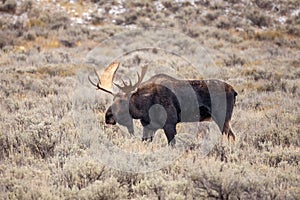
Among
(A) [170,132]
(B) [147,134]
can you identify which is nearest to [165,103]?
(A) [170,132]

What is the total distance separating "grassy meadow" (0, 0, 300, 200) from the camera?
521 centimetres

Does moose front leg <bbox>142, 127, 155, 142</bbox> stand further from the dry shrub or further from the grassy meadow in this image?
the dry shrub

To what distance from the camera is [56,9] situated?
21859 mm

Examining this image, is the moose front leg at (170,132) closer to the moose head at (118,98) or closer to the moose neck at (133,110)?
the moose neck at (133,110)

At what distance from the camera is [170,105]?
22.5ft

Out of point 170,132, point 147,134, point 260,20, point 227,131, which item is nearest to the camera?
point 170,132

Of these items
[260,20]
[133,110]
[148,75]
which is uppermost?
[133,110]

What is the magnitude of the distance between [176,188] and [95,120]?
12.0 ft

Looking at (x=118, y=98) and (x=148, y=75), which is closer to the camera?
(x=118, y=98)

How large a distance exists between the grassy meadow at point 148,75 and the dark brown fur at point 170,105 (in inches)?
12.4

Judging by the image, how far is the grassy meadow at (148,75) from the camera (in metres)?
5.21

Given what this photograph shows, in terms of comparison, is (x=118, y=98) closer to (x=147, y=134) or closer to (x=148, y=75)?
(x=147, y=134)

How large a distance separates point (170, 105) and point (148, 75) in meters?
6.64

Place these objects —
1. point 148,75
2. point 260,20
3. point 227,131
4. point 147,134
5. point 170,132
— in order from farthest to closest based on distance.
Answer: point 260,20 < point 148,75 < point 227,131 < point 147,134 < point 170,132
